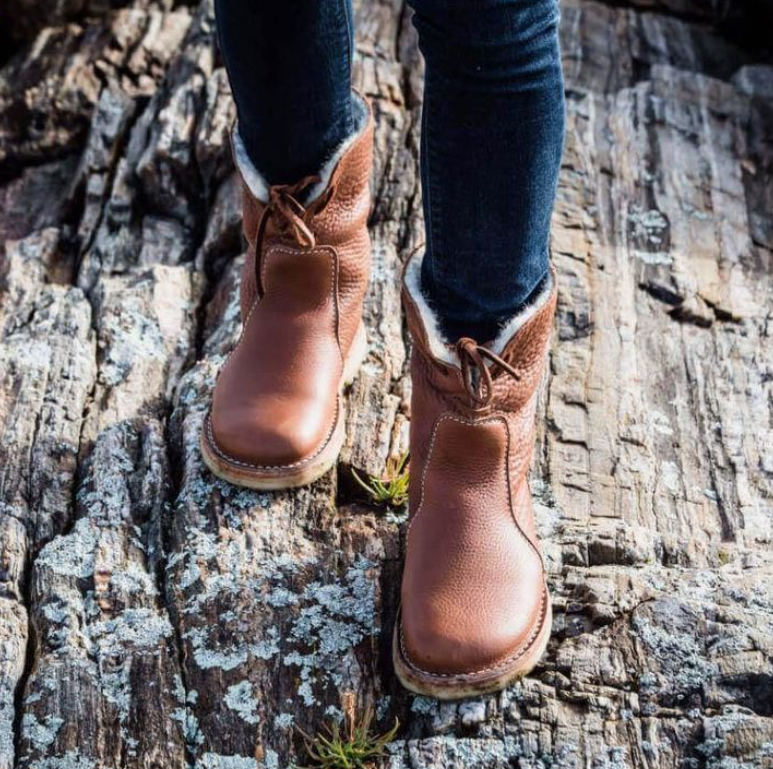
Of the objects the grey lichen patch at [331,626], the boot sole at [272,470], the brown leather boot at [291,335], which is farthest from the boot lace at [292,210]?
the grey lichen patch at [331,626]

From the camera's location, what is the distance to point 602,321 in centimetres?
292

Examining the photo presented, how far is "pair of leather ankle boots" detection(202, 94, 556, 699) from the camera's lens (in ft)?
6.40

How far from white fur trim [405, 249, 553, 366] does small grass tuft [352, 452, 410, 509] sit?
1.57 feet

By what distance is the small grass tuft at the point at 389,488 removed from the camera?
2381mm

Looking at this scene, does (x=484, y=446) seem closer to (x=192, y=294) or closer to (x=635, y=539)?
(x=635, y=539)

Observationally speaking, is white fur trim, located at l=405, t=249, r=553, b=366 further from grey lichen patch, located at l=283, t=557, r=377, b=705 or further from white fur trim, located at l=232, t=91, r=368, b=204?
grey lichen patch, located at l=283, t=557, r=377, b=705

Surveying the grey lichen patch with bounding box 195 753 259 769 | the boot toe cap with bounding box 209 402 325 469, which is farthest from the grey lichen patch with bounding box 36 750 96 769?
the boot toe cap with bounding box 209 402 325 469

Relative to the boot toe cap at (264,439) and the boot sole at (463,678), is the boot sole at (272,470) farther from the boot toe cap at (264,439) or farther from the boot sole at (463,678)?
the boot sole at (463,678)

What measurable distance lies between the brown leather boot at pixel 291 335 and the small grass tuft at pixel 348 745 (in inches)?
22.9

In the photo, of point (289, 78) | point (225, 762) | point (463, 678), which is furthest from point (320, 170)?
point (225, 762)

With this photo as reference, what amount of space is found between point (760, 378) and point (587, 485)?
2.22 ft

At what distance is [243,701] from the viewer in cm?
200

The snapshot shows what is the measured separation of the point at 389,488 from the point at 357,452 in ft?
0.48

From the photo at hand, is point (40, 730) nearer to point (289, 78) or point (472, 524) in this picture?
point (472, 524)
